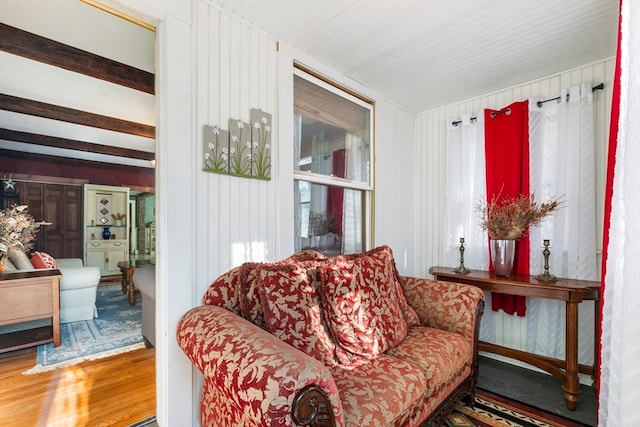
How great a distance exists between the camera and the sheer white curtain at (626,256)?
1.12m

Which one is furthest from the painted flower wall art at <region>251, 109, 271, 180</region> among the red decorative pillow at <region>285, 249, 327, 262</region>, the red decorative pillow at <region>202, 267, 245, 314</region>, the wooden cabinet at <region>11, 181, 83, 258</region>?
the wooden cabinet at <region>11, 181, 83, 258</region>

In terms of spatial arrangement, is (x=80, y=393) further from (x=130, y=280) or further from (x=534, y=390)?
(x=534, y=390)

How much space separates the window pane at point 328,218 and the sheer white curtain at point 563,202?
1452mm

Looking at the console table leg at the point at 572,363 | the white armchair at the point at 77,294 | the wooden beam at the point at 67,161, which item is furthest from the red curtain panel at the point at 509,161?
the wooden beam at the point at 67,161

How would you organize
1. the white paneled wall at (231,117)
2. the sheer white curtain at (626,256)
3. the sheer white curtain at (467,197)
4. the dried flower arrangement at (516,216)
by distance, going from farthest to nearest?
1. the sheer white curtain at (467,197)
2. the dried flower arrangement at (516,216)
3. the white paneled wall at (231,117)
4. the sheer white curtain at (626,256)

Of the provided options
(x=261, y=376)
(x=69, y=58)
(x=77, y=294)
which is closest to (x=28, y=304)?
(x=77, y=294)

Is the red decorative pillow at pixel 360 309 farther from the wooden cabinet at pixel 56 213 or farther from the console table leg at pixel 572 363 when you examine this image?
the wooden cabinet at pixel 56 213

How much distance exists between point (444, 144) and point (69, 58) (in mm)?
3293

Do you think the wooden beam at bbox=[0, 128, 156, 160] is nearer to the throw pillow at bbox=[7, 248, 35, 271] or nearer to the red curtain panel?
the throw pillow at bbox=[7, 248, 35, 271]

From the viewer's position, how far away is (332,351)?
1419mm

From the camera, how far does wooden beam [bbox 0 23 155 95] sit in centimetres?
203

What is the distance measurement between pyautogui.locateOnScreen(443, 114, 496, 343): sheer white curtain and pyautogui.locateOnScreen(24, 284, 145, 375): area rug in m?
3.12

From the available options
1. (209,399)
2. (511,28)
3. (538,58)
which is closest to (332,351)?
(209,399)

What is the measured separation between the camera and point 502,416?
5.94 feet
